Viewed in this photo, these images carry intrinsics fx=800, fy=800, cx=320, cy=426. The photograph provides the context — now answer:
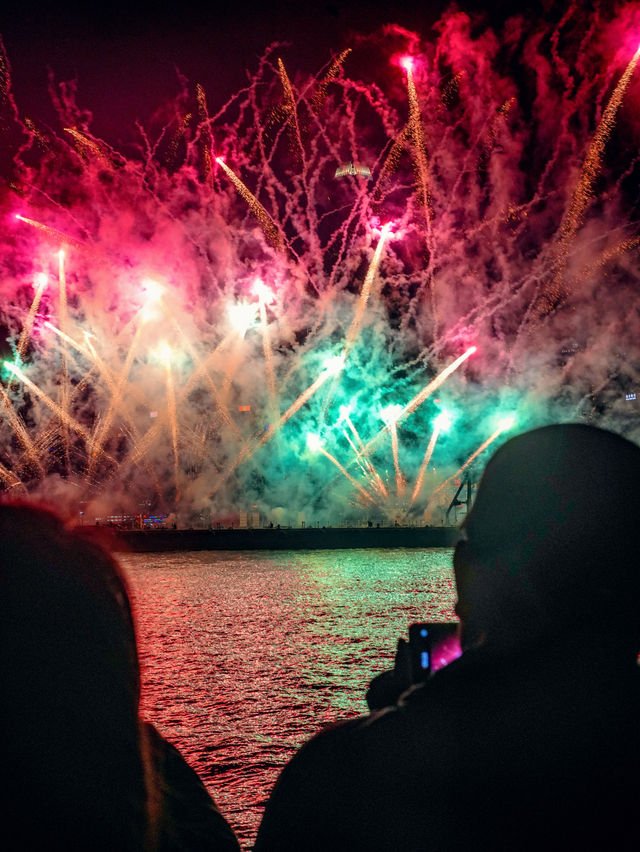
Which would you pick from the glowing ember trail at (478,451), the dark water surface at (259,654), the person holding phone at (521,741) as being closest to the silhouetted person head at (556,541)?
the person holding phone at (521,741)

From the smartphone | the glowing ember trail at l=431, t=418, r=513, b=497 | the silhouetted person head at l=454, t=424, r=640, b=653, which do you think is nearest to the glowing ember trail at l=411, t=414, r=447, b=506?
the glowing ember trail at l=431, t=418, r=513, b=497

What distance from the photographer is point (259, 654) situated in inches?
309

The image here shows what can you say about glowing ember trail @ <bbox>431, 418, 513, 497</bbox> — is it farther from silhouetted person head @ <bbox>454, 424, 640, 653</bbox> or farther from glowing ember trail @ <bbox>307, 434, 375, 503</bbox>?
silhouetted person head @ <bbox>454, 424, 640, 653</bbox>

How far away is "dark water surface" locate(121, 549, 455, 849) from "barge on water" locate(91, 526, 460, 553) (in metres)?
7.28

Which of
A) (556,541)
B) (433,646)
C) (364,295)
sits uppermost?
(364,295)

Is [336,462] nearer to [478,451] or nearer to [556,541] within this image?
[478,451]

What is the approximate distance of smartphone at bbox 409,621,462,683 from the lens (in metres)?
1.58

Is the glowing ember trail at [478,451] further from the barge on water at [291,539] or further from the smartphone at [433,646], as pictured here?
the smartphone at [433,646]

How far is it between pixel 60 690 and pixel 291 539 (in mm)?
23717

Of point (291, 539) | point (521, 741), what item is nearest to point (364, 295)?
point (291, 539)

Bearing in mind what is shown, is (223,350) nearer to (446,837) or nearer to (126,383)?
(126,383)

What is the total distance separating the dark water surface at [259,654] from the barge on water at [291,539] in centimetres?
728

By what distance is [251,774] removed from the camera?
4445 mm

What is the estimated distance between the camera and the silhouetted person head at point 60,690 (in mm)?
1037
